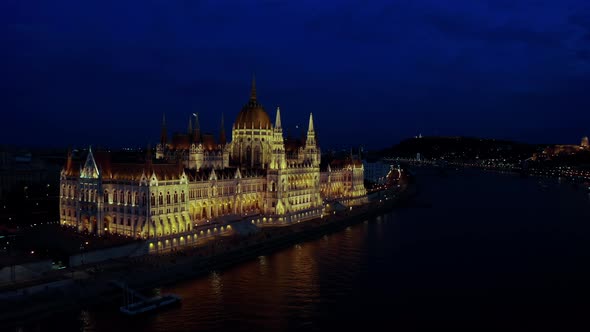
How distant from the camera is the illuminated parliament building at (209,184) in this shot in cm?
5181

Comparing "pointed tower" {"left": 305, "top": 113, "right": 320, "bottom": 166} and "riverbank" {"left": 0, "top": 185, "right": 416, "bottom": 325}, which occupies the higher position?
"pointed tower" {"left": 305, "top": 113, "right": 320, "bottom": 166}

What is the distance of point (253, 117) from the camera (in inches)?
2980

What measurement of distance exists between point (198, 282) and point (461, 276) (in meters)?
21.7

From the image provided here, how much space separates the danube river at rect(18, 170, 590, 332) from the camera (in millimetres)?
35625

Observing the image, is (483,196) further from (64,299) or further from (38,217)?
(64,299)

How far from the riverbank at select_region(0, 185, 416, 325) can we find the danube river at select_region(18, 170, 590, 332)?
3.72 ft

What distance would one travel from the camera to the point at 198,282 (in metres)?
43.6

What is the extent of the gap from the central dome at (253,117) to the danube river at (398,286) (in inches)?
747

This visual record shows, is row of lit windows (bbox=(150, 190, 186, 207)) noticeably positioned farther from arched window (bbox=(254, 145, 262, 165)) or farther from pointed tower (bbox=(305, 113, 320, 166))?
pointed tower (bbox=(305, 113, 320, 166))

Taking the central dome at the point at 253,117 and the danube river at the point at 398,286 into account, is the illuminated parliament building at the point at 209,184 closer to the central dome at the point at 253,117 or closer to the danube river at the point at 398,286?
the central dome at the point at 253,117

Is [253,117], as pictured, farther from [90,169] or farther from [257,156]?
[90,169]

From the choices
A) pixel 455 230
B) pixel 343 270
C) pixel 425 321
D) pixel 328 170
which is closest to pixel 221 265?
pixel 343 270

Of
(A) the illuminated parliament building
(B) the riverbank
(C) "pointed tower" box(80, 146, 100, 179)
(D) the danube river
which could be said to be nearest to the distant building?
(A) the illuminated parliament building

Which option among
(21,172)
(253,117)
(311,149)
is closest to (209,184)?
(253,117)
